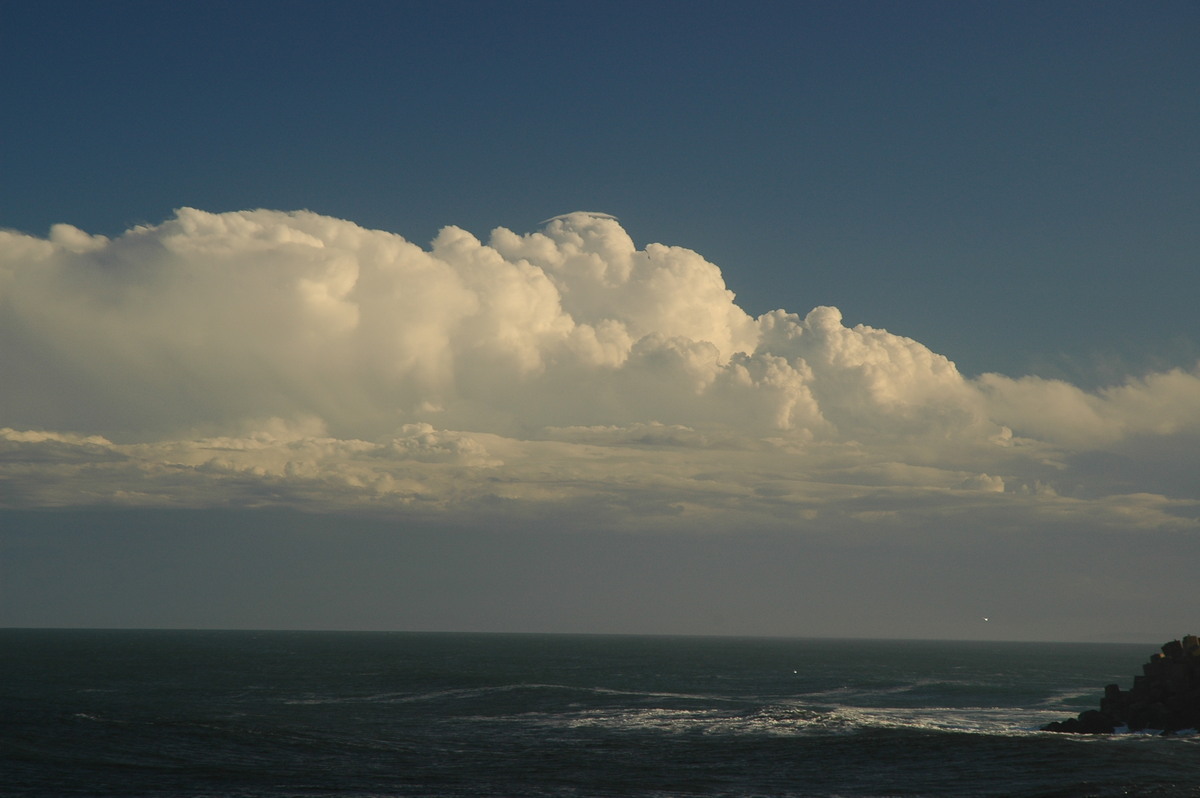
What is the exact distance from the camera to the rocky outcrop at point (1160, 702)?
185 feet

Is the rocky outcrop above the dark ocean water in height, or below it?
above

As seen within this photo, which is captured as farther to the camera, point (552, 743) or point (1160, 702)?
point (1160, 702)

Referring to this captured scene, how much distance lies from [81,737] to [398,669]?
69.0 m

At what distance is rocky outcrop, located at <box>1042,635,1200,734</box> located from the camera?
5625 centimetres

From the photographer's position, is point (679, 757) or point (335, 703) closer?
point (679, 757)

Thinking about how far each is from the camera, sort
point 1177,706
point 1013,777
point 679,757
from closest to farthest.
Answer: point 1013,777
point 679,757
point 1177,706

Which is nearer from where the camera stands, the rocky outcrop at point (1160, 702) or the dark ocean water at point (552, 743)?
the dark ocean water at point (552, 743)

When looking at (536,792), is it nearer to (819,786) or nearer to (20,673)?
(819,786)

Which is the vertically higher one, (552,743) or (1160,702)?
(1160,702)

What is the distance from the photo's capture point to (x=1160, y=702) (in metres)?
57.6

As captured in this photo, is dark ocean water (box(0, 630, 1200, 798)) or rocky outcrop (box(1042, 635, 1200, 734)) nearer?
dark ocean water (box(0, 630, 1200, 798))

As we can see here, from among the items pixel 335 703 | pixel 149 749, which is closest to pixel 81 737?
pixel 149 749

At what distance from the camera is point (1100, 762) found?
44.9 m

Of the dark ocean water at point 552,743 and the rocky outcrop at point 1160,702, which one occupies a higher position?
the rocky outcrop at point 1160,702
